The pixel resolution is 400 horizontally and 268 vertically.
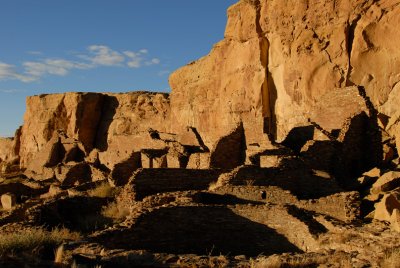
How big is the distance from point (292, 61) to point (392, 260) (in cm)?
1669

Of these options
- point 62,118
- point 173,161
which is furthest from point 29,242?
point 62,118

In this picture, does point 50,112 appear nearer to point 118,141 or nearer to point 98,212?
point 118,141

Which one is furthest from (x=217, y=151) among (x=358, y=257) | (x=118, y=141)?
(x=358, y=257)

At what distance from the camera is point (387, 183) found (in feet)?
43.6

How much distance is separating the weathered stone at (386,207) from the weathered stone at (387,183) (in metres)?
2.27

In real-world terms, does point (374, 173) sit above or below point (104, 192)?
above

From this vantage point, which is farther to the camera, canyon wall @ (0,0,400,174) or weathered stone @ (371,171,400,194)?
canyon wall @ (0,0,400,174)

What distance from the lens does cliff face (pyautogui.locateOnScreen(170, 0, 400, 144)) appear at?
63.0 feet

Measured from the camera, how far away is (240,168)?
1330 centimetres

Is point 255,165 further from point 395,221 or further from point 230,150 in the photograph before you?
point 230,150

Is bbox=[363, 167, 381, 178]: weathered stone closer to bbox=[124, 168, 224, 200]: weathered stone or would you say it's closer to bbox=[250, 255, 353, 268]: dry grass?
bbox=[124, 168, 224, 200]: weathered stone

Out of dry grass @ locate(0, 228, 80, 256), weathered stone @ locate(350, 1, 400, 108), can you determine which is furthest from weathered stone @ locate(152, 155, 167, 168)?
dry grass @ locate(0, 228, 80, 256)

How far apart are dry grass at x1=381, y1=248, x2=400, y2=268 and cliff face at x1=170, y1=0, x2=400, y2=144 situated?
11.9 meters

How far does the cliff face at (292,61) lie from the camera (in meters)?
19.2
